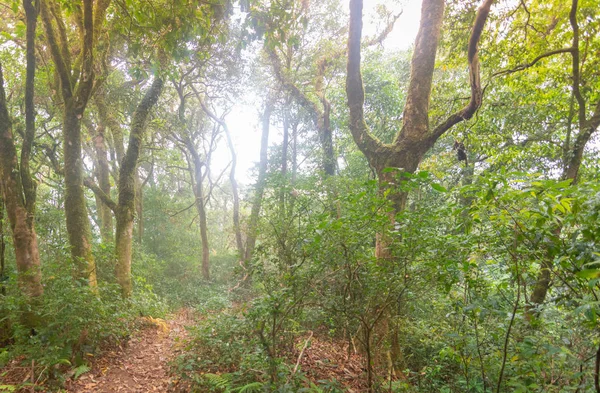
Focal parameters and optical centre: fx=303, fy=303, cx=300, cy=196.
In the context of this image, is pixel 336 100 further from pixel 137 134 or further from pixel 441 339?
pixel 441 339

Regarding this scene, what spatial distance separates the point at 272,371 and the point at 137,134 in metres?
6.29

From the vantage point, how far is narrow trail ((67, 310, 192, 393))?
4340 millimetres

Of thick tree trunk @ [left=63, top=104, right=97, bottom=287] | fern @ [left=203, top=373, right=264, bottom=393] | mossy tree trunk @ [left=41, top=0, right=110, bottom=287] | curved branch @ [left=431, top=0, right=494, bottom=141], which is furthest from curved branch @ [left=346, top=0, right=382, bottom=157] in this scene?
thick tree trunk @ [left=63, top=104, right=97, bottom=287]

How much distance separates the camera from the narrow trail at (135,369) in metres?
4.34

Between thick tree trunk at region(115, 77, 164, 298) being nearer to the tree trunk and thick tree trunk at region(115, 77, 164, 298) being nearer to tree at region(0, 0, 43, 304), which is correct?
the tree trunk

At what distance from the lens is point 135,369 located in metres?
5.01

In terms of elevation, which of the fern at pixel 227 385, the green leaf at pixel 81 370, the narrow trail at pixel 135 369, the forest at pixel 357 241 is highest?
the forest at pixel 357 241

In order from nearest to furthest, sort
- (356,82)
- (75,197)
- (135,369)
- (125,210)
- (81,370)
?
(81,370)
(135,369)
(75,197)
(356,82)
(125,210)

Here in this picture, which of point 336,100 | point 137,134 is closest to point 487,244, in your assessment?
point 137,134

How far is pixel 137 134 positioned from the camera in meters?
7.13

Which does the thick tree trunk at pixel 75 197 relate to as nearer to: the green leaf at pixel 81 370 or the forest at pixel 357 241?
the forest at pixel 357 241

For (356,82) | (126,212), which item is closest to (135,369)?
(126,212)

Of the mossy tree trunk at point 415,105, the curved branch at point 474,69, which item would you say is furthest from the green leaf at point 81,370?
the curved branch at point 474,69

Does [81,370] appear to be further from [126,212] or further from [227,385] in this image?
[126,212]
